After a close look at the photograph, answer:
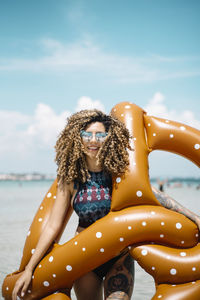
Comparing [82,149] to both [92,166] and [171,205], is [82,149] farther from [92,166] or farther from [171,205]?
[171,205]

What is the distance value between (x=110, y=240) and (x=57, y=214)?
1.40ft

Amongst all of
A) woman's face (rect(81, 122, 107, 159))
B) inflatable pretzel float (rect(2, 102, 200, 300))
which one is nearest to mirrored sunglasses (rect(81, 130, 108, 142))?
woman's face (rect(81, 122, 107, 159))

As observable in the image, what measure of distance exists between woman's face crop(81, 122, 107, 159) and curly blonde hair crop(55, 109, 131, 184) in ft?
0.11

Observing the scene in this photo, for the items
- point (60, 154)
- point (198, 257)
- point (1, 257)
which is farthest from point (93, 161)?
point (1, 257)

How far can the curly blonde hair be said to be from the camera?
242 centimetres

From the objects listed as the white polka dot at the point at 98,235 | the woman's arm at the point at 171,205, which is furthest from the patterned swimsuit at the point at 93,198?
the woman's arm at the point at 171,205

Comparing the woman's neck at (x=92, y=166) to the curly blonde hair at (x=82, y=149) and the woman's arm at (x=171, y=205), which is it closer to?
the curly blonde hair at (x=82, y=149)

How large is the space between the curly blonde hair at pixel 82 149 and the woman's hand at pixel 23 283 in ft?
2.34

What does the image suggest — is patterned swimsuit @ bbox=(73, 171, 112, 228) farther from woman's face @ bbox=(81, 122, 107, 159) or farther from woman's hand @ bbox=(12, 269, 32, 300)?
woman's hand @ bbox=(12, 269, 32, 300)

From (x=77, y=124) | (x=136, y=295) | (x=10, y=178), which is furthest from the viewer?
(x=10, y=178)

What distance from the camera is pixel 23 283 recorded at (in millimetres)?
2412

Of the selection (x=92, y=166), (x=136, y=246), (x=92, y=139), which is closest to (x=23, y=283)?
(x=136, y=246)

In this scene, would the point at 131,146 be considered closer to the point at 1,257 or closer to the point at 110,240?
the point at 110,240

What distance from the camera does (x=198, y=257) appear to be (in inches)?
93.1
